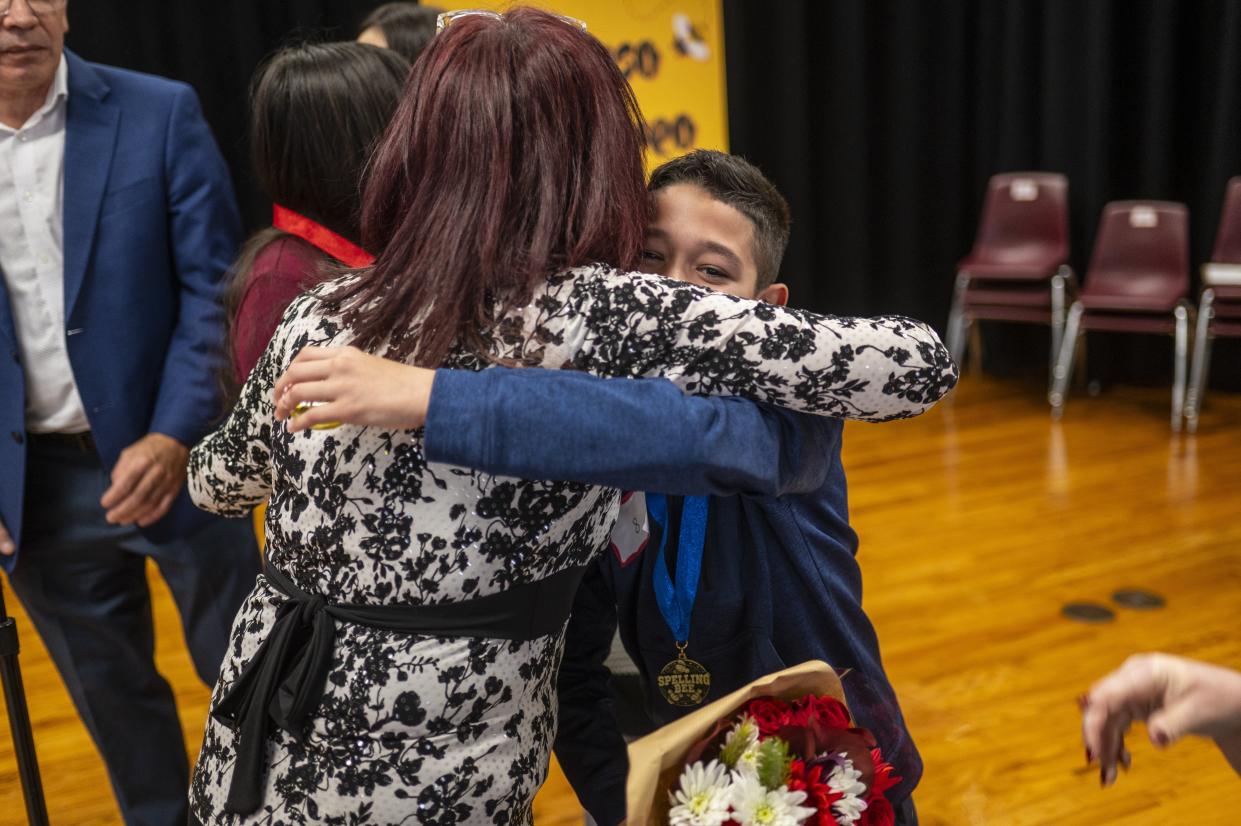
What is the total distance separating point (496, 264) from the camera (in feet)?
3.80

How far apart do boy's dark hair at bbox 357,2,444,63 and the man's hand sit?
3.37 ft

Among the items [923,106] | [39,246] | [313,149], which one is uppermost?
[313,149]

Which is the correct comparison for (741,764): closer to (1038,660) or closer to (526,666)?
(526,666)

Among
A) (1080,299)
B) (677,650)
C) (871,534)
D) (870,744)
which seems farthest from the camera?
(1080,299)

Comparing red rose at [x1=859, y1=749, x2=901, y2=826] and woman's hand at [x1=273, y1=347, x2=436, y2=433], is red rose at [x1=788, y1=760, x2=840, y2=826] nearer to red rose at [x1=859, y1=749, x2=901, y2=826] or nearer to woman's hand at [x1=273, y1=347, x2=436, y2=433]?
red rose at [x1=859, y1=749, x2=901, y2=826]

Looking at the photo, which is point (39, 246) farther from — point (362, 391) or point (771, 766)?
point (771, 766)

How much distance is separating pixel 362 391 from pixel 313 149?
0.83 metres

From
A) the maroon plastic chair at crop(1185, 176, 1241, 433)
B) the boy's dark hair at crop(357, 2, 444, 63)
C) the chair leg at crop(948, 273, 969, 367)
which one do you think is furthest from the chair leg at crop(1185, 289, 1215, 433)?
the boy's dark hair at crop(357, 2, 444, 63)

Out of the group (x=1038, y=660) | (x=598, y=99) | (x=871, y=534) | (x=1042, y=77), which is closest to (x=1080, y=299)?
(x=1042, y=77)

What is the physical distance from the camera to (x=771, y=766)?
1112mm

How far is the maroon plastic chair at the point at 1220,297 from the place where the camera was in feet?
19.0

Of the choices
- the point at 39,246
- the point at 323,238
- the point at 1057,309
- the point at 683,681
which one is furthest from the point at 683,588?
the point at 1057,309

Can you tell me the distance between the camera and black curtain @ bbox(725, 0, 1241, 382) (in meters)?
6.80

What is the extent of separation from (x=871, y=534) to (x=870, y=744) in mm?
3518
